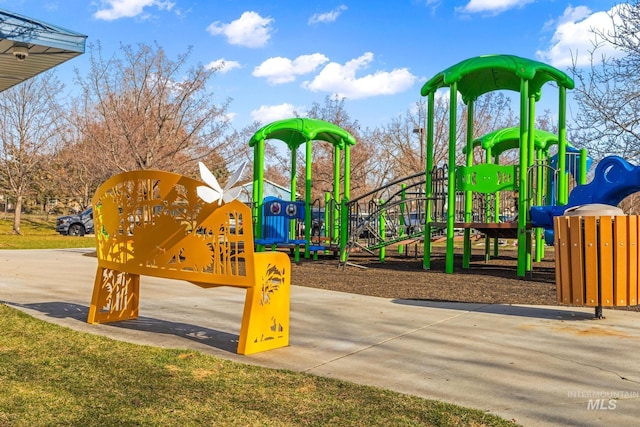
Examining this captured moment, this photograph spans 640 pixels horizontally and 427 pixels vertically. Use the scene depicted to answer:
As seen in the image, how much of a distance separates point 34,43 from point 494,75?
33.6 feet

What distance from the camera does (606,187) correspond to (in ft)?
37.8

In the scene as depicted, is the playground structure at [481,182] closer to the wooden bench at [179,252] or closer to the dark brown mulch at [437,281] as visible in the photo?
the dark brown mulch at [437,281]

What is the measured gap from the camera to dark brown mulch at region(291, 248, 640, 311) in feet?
30.1

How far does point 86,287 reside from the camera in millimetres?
9836

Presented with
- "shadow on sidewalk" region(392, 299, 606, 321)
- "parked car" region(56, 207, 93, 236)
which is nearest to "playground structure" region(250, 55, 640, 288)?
"shadow on sidewalk" region(392, 299, 606, 321)

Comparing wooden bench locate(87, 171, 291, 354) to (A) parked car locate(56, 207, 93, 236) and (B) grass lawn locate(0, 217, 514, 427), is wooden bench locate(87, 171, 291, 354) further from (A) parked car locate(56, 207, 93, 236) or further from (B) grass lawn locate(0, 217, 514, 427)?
(A) parked car locate(56, 207, 93, 236)

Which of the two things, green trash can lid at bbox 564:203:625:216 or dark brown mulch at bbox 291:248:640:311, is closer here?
green trash can lid at bbox 564:203:625:216

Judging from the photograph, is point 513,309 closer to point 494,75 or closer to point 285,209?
point 494,75

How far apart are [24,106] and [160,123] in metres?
14.8

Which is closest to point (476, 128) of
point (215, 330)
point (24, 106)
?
point (24, 106)

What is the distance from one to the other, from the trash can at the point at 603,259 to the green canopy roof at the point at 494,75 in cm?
664

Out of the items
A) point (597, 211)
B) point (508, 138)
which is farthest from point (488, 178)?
point (508, 138)

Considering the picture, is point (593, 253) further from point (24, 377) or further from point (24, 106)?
point (24, 106)

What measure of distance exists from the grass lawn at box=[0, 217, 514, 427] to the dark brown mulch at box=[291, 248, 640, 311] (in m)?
4.99
